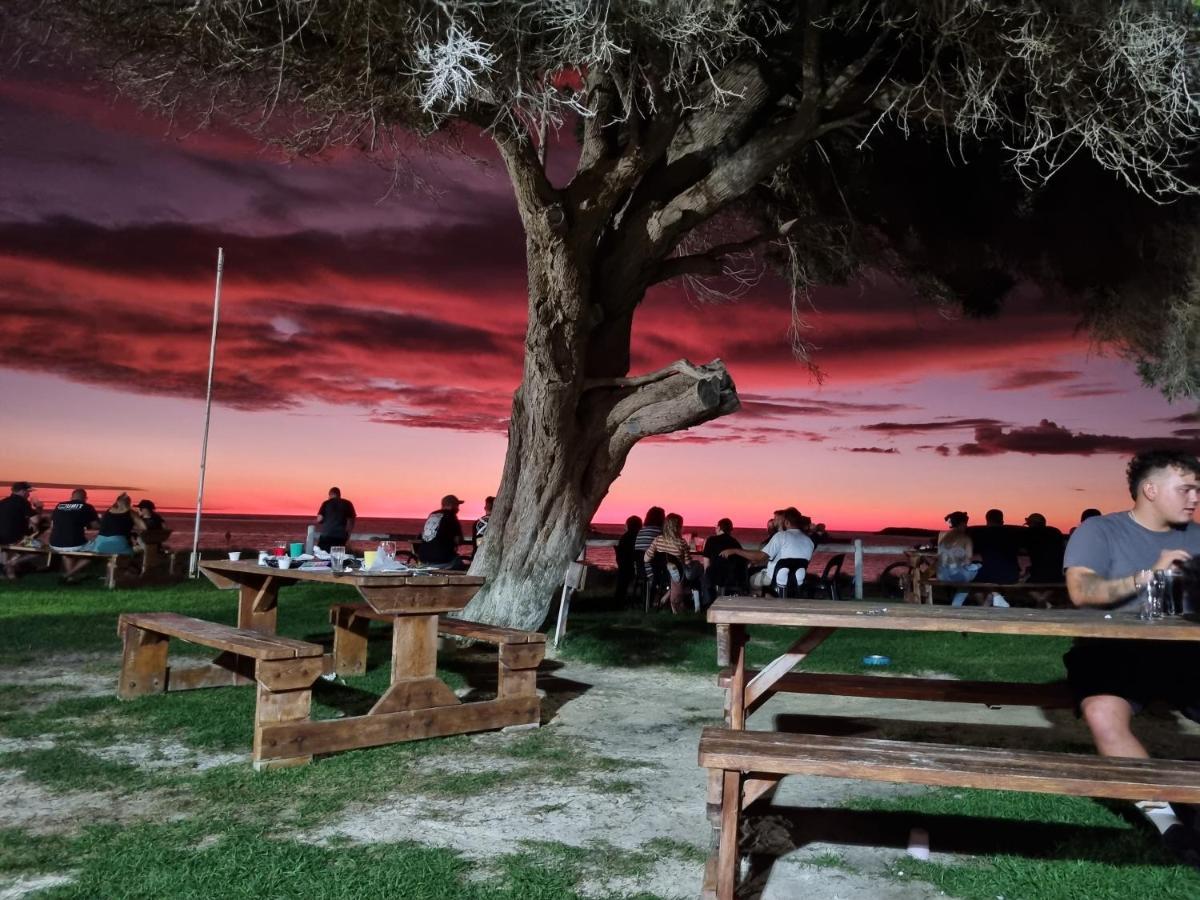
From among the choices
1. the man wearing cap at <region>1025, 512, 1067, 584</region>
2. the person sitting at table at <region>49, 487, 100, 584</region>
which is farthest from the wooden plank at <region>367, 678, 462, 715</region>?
the person sitting at table at <region>49, 487, 100, 584</region>

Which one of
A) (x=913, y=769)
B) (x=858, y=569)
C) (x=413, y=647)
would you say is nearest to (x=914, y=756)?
(x=913, y=769)

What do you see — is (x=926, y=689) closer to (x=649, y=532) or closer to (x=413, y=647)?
(x=413, y=647)

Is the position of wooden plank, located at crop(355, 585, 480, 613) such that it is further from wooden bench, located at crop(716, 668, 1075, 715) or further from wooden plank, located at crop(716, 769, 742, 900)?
wooden plank, located at crop(716, 769, 742, 900)

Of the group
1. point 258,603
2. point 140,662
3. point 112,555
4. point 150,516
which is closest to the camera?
point 140,662

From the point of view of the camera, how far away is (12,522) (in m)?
13.1

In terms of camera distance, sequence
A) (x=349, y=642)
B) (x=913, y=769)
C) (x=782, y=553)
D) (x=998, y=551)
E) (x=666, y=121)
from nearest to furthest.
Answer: (x=913, y=769) < (x=349, y=642) < (x=666, y=121) < (x=782, y=553) < (x=998, y=551)

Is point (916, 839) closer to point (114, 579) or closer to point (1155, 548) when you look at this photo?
point (1155, 548)

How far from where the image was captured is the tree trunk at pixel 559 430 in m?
7.86

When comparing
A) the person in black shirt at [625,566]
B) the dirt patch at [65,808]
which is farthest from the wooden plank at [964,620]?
the person in black shirt at [625,566]

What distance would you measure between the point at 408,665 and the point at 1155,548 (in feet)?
11.6

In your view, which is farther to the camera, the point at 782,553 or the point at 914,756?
the point at 782,553

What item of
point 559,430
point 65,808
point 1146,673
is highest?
point 559,430

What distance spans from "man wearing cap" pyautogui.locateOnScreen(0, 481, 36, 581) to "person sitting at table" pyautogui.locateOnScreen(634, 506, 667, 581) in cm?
858

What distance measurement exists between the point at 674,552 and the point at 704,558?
2.85 ft
